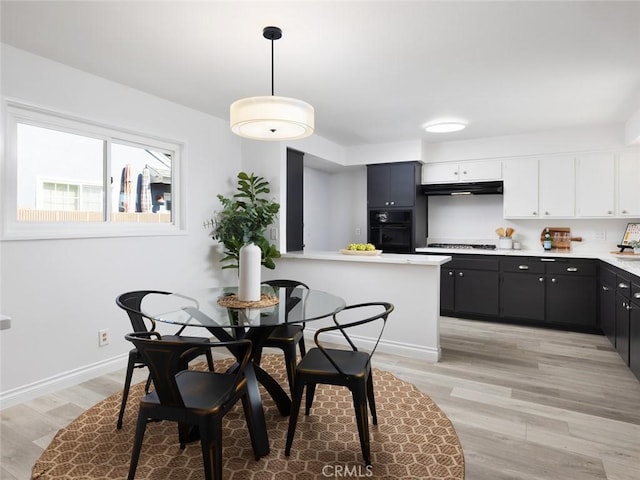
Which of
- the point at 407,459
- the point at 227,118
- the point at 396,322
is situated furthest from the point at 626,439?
the point at 227,118

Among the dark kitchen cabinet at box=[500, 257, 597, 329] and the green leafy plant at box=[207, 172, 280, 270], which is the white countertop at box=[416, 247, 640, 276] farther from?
the green leafy plant at box=[207, 172, 280, 270]

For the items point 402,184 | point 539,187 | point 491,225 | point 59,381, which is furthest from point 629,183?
point 59,381

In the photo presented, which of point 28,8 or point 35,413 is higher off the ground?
point 28,8

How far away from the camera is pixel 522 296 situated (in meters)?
4.72

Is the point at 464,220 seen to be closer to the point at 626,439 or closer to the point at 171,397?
the point at 626,439

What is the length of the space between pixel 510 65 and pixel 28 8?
3012mm

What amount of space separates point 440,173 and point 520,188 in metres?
1.04

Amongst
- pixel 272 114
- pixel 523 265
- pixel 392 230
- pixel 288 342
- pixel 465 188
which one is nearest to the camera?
pixel 272 114

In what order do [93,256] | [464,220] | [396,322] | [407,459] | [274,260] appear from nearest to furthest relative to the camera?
[407,459] < [93,256] < [396,322] < [274,260] < [464,220]

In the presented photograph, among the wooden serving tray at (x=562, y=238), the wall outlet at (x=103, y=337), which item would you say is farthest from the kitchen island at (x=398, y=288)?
the wooden serving tray at (x=562, y=238)

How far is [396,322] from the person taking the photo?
3.76m

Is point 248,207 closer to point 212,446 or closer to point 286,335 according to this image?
point 286,335

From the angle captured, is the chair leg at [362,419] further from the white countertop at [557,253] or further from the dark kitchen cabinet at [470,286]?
the dark kitchen cabinet at [470,286]

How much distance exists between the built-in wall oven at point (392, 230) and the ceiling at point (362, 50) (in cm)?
183
